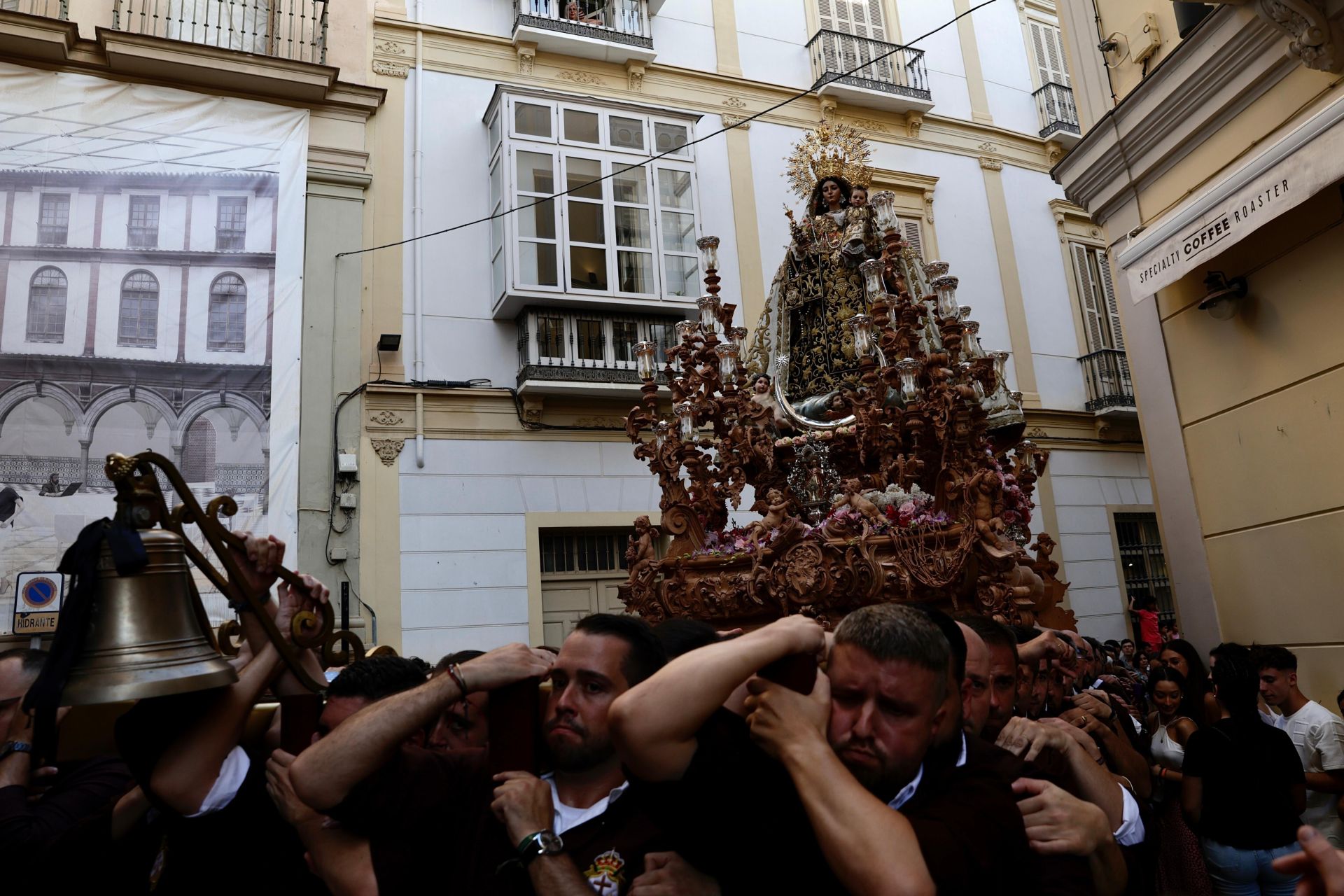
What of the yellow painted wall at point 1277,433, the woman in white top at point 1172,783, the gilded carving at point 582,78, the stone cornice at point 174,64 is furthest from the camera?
the gilded carving at point 582,78

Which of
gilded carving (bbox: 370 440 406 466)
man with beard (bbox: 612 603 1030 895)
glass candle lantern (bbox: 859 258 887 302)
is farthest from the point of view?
gilded carving (bbox: 370 440 406 466)

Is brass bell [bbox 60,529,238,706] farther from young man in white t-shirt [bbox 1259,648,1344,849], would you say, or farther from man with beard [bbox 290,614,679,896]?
young man in white t-shirt [bbox 1259,648,1344,849]

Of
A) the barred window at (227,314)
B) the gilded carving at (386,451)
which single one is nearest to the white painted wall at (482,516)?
the gilded carving at (386,451)

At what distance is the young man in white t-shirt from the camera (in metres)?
4.21

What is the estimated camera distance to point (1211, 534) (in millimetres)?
6465

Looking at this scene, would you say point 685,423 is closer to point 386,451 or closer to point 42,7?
point 386,451

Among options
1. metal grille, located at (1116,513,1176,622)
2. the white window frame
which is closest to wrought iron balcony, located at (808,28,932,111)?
the white window frame

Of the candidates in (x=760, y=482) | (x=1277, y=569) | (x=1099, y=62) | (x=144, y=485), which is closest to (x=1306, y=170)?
(x=1277, y=569)

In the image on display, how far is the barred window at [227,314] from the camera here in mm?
9453

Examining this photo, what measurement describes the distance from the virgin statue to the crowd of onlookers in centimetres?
493

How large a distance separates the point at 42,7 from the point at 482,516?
22.0ft

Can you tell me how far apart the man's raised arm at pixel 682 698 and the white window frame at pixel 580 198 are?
8.93 m

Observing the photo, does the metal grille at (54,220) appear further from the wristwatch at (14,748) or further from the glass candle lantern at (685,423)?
the wristwatch at (14,748)

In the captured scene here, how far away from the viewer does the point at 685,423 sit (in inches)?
269
